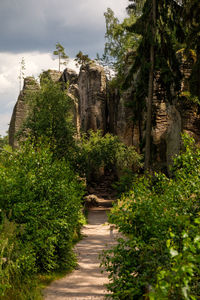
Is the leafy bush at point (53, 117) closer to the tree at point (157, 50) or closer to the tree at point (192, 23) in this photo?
the tree at point (157, 50)

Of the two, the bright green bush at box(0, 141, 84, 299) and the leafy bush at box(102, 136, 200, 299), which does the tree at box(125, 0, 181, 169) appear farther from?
the leafy bush at box(102, 136, 200, 299)

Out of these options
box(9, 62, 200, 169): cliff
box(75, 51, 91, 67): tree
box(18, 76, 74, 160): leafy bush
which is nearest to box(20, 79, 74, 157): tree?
box(18, 76, 74, 160): leafy bush

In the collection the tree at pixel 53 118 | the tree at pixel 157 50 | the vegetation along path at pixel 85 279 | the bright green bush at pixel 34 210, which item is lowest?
the vegetation along path at pixel 85 279

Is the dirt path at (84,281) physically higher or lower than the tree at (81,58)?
lower

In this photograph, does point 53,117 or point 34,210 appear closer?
point 34,210

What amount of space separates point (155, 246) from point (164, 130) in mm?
16667

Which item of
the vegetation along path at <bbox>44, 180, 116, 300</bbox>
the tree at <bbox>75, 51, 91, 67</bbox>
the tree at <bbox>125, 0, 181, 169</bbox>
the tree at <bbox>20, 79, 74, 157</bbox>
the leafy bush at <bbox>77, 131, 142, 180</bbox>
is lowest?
the vegetation along path at <bbox>44, 180, 116, 300</bbox>

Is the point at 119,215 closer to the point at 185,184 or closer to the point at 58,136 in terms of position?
the point at 185,184

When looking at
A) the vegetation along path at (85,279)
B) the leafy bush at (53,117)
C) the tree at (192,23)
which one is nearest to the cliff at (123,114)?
the leafy bush at (53,117)

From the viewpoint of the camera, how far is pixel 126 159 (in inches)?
851

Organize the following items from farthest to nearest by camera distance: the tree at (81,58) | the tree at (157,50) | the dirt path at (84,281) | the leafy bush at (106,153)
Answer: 1. the tree at (81,58)
2. the leafy bush at (106,153)
3. the tree at (157,50)
4. the dirt path at (84,281)

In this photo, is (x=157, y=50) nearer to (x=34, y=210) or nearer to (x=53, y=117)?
(x=53, y=117)

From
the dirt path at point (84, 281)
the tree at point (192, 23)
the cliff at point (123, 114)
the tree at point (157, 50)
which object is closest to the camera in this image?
the dirt path at point (84, 281)

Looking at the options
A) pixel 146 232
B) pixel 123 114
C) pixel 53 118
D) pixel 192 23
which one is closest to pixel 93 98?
pixel 123 114
